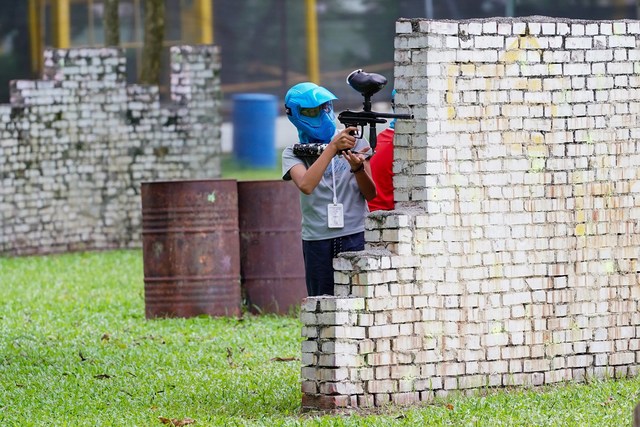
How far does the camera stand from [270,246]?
1244cm

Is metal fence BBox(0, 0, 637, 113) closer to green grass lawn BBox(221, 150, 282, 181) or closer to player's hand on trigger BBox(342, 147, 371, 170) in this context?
green grass lawn BBox(221, 150, 282, 181)

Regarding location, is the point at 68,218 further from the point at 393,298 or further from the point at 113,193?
the point at 393,298

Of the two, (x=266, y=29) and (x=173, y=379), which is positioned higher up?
(x=266, y=29)

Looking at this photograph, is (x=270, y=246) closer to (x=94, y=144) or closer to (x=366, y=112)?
(x=366, y=112)

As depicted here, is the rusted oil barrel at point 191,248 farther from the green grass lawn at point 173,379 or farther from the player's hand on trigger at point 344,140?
the player's hand on trigger at point 344,140

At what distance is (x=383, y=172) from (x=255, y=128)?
18556 millimetres

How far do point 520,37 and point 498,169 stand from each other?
0.72 m

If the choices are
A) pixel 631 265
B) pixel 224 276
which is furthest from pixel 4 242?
pixel 631 265

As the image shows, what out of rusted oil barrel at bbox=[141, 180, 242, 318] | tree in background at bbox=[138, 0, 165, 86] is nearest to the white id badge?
rusted oil barrel at bbox=[141, 180, 242, 318]

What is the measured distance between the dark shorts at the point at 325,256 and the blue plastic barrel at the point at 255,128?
708 inches

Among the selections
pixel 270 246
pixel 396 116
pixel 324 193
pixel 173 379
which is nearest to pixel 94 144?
pixel 270 246

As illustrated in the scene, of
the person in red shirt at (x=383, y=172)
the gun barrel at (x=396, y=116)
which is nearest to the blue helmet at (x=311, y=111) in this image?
the person in red shirt at (x=383, y=172)

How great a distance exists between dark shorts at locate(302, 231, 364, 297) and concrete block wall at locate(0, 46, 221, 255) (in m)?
10.3

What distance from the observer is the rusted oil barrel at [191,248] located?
12.1m
